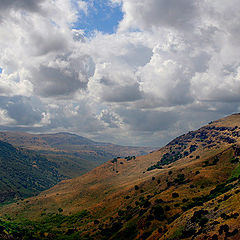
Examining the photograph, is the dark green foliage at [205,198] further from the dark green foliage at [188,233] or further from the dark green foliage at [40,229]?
the dark green foliage at [40,229]

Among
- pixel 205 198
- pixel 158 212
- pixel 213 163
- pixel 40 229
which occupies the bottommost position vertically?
pixel 40 229

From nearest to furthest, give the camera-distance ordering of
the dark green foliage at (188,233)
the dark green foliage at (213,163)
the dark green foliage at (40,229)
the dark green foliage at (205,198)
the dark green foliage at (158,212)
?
the dark green foliage at (188,233) → the dark green foliage at (158,212) → the dark green foliage at (205,198) → the dark green foliage at (40,229) → the dark green foliage at (213,163)

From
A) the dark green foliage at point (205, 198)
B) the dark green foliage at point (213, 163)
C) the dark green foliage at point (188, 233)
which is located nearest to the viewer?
the dark green foliage at point (188, 233)

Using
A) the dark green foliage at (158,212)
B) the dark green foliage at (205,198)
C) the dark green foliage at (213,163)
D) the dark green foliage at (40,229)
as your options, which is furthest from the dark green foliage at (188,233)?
the dark green foliage at (213,163)

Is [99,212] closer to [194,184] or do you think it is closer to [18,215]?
[194,184]

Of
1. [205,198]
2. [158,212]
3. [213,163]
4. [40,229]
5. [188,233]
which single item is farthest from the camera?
[213,163]

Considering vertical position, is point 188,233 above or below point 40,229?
above

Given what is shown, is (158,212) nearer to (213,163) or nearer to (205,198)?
(205,198)

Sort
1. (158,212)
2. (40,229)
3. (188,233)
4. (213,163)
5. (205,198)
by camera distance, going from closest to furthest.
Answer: (188,233) < (158,212) < (205,198) < (40,229) < (213,163)

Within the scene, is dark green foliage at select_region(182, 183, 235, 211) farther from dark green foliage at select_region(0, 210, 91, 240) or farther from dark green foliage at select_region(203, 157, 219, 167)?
dark green foliage at select_region(203, 157, 219, 167)

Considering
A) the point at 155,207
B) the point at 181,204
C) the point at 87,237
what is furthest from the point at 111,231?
the point at 181,204

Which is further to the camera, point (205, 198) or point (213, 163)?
point (213, 163)

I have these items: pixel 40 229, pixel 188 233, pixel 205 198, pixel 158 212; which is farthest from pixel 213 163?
pixel 40 229

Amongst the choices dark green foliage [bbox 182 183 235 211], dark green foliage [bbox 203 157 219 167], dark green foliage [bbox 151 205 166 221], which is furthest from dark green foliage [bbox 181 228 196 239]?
dark green foliage [bbox 203 157 219 167]
